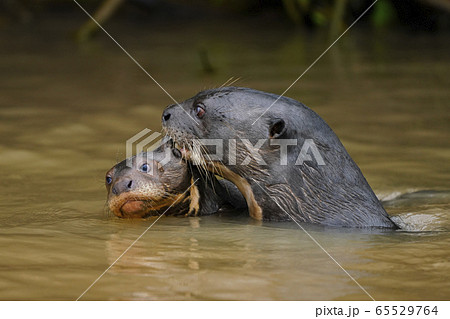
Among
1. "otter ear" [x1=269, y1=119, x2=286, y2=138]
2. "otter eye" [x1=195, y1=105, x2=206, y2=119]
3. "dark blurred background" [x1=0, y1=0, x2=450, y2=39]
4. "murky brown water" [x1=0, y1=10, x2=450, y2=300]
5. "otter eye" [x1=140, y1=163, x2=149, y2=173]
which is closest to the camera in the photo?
"murky brown water" [x1=0, y1=10, x2=450, y2=300]

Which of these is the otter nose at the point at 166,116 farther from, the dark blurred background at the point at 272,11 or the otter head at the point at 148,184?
the dark blurred background at the point at 272,11

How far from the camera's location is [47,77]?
8102mm

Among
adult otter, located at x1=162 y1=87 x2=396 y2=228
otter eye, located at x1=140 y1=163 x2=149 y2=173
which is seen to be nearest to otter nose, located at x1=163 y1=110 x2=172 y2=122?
adult otter, located at x1=162 y1=87 x2=396 y2=228

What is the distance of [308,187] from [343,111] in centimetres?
271

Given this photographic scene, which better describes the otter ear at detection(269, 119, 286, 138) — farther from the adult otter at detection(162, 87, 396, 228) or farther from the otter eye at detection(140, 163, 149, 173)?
the otter eye at detection(140, 163, 149, 173)

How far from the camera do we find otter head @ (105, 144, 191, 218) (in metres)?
4.24

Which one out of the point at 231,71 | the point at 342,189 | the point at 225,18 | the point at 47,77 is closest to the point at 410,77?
the point at 231,71

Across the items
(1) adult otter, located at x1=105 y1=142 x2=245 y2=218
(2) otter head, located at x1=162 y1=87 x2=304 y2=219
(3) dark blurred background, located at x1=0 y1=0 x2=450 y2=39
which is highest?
(3) dark blurred background, located at x1=0 y1=0 x2=450 y2=39

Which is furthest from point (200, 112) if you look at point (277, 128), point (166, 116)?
point (277, 128)

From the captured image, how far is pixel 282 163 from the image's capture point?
4.12 meters

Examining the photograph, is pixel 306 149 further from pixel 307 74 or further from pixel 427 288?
pixel 307 74

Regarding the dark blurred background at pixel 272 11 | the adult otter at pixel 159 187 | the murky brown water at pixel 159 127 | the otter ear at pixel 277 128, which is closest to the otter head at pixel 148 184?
the adult otter at pixel 159 187

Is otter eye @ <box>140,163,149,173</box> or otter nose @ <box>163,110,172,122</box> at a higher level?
otter nose @ <box>163,110,172,122</box>

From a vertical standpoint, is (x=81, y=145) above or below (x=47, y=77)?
below
